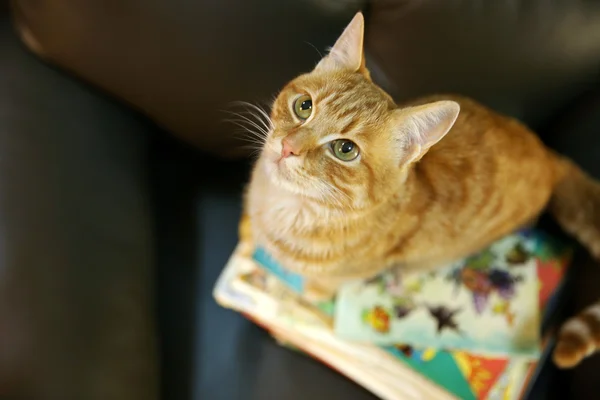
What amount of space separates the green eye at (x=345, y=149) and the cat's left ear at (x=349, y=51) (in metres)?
0.13

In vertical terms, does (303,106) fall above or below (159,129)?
above

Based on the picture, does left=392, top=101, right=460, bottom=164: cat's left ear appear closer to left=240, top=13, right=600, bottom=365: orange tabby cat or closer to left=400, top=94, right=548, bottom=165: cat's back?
left=240, top=13, right=600, bottom=365: orange tabby cat

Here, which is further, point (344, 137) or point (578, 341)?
point (578, 341)

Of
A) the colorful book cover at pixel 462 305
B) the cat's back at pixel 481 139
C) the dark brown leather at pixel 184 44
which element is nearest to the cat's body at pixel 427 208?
the cat's back at pixel 481 139

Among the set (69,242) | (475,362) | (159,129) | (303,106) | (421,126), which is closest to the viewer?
(421,126)

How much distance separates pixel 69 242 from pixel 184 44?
468 millimetres

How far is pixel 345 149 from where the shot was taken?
83 centimetres

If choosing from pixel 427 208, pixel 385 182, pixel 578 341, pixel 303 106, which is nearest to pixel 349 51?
pixel 303 106

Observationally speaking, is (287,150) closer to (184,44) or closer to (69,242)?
(184,44)

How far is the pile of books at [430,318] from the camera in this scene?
1139 mm

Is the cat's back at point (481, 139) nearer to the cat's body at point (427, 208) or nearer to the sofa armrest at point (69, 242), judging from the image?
the cat's body at point (427, 208)

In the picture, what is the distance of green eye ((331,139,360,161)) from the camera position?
0.83 m

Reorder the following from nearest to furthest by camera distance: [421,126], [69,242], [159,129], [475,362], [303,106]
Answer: [421,126]
[303,106]
[69,242]
[475,362]
[159,129]

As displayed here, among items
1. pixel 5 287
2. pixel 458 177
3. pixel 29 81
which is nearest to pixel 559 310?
pixel 458 177
